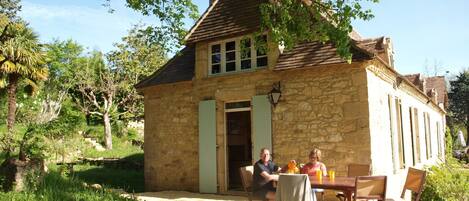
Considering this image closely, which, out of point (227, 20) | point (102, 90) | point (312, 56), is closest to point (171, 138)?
point (227, 20)

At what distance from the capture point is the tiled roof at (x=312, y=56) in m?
8.95

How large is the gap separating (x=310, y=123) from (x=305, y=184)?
349 centimetres

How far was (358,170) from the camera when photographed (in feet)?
26.8

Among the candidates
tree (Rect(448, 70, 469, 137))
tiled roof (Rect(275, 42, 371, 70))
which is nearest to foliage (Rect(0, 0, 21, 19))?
tiled roof (Rect(275, 42, 371, 70))

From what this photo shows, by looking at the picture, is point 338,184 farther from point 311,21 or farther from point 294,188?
point 311,21

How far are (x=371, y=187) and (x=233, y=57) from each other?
5.82 meters

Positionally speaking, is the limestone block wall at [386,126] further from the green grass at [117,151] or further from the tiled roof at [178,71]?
the green grass at [117,151]

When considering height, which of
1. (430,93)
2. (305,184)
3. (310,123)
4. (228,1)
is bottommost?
(305,184)

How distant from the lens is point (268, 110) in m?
9.94

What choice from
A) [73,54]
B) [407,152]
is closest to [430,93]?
[407,152]

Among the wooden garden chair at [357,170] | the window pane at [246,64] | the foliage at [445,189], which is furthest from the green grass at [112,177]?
the foliage at [445,189]

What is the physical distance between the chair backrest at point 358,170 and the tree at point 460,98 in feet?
102

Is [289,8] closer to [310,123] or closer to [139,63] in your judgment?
[310,123]

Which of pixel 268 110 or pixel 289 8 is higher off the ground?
pixel 289 8
